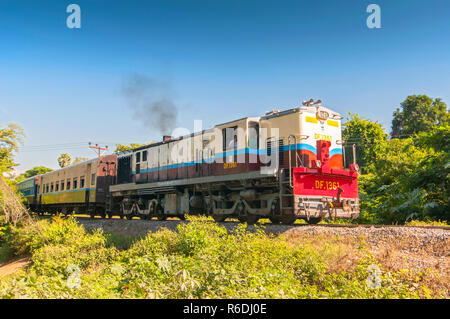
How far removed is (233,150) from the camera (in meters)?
12.4

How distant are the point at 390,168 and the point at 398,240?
13855mm

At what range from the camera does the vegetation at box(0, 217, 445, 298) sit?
5316mm

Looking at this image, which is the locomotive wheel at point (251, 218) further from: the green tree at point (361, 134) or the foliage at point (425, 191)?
the green tree at point (361, 134)

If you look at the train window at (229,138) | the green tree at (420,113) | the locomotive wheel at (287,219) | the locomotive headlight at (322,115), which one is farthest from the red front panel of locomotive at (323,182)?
the green tree at (420,113)

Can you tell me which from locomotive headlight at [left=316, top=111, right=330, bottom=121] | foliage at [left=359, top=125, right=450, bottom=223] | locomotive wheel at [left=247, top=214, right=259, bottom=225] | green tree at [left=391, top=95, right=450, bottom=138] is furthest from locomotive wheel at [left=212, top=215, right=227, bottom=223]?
green tree at [left=391, top=95, right=450, bottom=138]

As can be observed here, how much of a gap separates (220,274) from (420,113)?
148ft

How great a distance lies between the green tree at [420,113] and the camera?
1661 inches

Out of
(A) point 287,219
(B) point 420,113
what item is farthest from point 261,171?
(B) point 420,113

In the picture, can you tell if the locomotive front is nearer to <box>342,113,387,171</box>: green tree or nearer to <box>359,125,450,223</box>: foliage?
<box>359,125,450,223</box>: foliage

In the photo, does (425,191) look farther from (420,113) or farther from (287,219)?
(420,113)

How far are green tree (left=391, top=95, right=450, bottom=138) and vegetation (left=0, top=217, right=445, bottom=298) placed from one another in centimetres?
4042

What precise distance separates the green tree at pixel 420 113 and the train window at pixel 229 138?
36.9m

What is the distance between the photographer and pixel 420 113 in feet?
142
